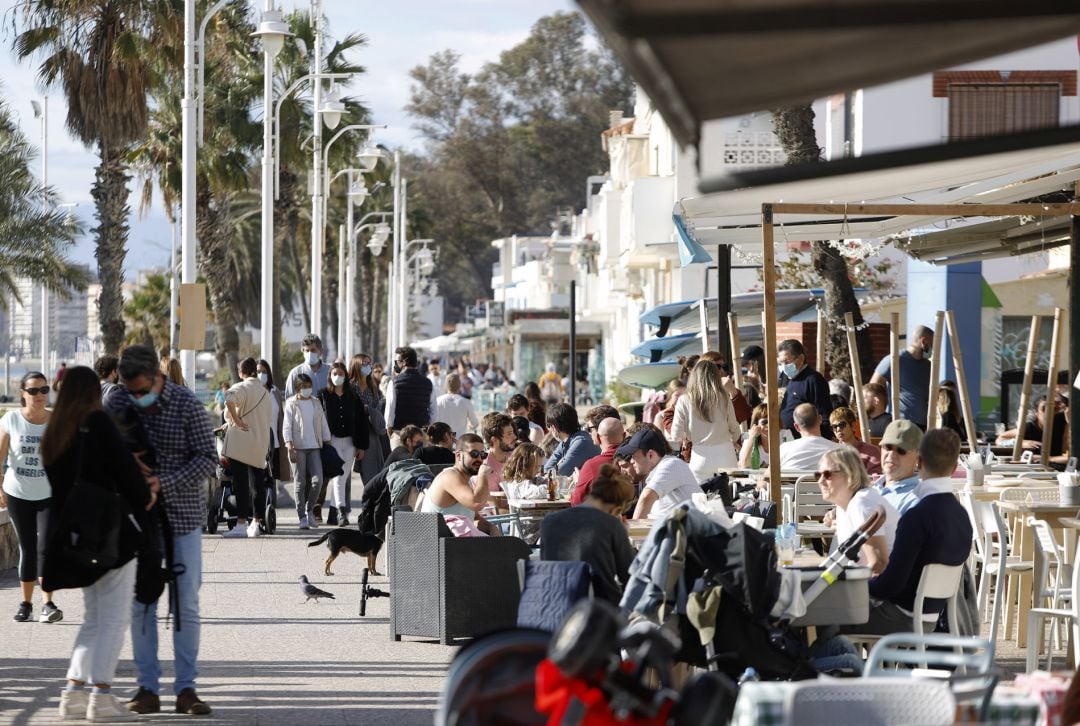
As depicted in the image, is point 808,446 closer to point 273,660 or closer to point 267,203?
point 273,660

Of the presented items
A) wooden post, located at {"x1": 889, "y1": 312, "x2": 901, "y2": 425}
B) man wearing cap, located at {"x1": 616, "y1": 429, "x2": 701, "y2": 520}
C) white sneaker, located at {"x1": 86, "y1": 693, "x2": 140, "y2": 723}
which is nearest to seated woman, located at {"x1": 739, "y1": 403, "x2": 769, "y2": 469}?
wooden post, located at {"x1": 889, "y1": 312, "x2": 901, "y2": 425}

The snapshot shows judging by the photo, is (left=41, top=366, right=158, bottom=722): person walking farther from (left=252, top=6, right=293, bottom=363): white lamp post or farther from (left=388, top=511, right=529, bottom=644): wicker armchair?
(left=252, top=6, right=293, bottom=363): white lamp post

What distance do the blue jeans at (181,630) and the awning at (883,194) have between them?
341 cm

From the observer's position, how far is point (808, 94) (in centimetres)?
469

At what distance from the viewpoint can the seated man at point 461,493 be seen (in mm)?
10938

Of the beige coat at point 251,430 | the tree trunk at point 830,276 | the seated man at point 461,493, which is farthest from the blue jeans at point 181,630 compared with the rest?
the tree trunk at point 830,276

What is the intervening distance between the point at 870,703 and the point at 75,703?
4.57 metres

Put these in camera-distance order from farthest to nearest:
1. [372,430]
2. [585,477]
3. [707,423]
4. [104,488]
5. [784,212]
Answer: [372,430] → [707,423] → [784,212] → [585,477] → [104,488]

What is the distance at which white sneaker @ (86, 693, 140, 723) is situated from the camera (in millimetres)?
7926

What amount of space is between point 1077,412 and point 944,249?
313 centimetres

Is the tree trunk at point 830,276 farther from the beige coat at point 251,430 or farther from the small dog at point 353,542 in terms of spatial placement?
the small dog at point 353,542

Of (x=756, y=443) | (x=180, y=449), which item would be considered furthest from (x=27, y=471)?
(x=756, y=443)

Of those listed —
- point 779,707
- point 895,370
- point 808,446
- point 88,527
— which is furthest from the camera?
point 895,370

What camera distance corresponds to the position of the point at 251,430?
16.6 m
